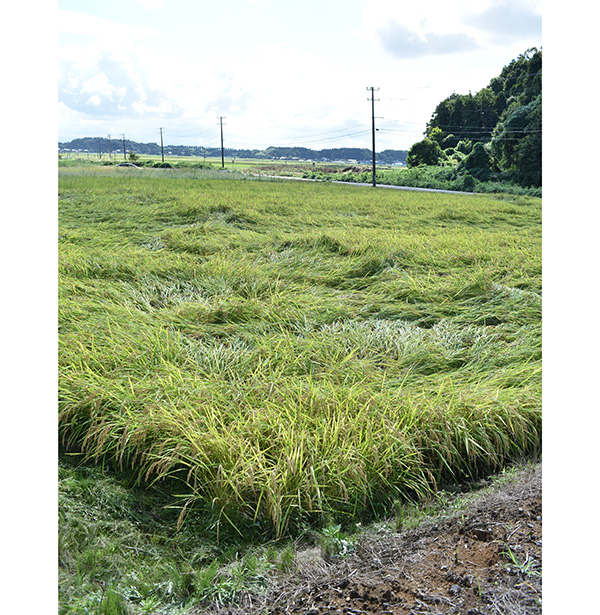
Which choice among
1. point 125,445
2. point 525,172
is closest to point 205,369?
point 125,445

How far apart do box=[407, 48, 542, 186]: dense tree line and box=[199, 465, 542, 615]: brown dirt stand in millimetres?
19150

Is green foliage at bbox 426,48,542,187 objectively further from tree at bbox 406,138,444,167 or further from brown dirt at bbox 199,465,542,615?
brown dirt at bbox 199,465,542,615

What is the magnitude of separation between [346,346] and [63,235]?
4840mm

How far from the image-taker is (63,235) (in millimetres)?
6527

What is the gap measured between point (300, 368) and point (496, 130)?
23.6 meters

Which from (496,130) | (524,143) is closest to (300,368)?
(524,143)

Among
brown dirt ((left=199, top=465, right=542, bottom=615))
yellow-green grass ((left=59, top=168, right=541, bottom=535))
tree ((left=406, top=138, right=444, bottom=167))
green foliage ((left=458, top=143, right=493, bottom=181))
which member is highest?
tree ((left=406, top=138, right=444, bottom=167))

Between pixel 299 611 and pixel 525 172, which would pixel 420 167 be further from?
pixel 299 611

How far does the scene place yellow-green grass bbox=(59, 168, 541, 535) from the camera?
6.13 ft

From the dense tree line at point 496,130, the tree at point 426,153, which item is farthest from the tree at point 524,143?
the tree at point 426,153

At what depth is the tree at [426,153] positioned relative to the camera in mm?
31250

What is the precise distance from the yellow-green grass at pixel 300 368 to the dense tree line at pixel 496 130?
15.3 meters

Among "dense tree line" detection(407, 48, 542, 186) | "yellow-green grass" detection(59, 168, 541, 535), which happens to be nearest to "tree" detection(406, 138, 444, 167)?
"dense tree line" detection(407, 48, 542, 186)

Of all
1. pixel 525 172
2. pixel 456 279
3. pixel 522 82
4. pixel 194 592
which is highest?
pixel 522 82
